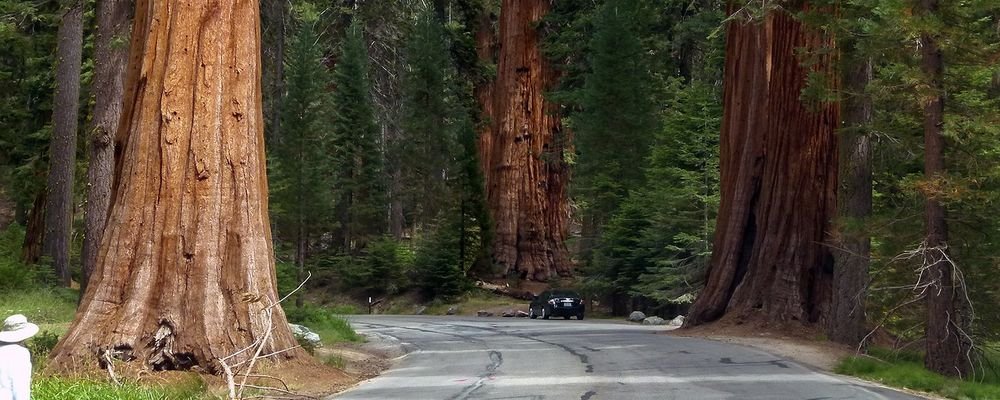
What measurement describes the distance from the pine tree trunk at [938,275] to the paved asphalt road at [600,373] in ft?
6.60

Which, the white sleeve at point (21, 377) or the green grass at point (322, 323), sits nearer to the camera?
the white sleeve at point (21, 377)

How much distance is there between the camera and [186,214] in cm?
1424

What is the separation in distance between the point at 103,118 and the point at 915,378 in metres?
14.5

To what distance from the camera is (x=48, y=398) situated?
35.4ft

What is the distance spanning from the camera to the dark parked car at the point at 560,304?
38.5 meters

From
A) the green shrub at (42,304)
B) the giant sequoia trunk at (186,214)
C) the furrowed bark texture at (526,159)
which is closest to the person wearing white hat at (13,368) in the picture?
the giant sequoia trunk at (186,214)

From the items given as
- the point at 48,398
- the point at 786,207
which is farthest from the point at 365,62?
the point at 48,398

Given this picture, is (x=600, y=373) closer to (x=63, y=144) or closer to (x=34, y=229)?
(x=63, y=144)

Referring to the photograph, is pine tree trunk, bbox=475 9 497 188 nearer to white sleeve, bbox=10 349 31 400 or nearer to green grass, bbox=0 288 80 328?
green grass, bbox=0 288 80 328

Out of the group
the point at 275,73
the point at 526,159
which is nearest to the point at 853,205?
the point at 526,159

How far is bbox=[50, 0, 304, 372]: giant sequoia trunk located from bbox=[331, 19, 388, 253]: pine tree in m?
39.3

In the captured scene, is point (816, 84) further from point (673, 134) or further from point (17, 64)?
point (17, 64)

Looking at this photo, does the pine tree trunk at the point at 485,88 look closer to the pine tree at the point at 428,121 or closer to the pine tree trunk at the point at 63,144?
the pine tree at the point at 428,121

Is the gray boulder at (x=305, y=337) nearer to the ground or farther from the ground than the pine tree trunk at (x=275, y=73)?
nearer to the ground
